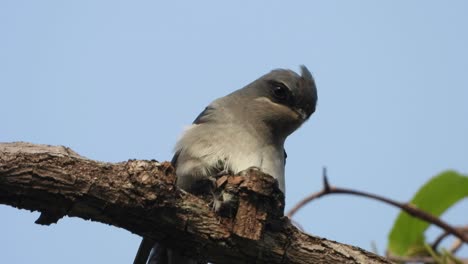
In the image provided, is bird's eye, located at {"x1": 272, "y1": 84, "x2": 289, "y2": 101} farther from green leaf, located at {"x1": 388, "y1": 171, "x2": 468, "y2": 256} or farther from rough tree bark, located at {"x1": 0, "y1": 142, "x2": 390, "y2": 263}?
green leaf, located at {"x1": 388, "y1": 171, "x2": 468, "y2": 256}

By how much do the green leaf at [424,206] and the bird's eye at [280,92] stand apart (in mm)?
5695

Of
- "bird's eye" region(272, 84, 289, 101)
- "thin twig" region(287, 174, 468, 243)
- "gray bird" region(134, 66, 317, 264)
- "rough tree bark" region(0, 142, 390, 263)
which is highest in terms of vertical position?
"bird's eye" region(272, 84, 289, 101)

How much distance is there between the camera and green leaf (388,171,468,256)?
9.44ft

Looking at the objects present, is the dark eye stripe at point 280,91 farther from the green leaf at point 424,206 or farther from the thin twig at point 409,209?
the thin twig at point 409,209

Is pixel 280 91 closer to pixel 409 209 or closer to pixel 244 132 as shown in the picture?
pixel 244 132

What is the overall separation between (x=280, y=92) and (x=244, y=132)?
0.99 meters

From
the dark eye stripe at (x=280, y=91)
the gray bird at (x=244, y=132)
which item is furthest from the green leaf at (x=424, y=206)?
the dark eye stripe at (x=280, y=91)

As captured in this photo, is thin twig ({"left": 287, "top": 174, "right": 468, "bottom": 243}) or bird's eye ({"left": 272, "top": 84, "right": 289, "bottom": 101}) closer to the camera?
thin twig ({"left": 287, "top": 174, "right": 468, "bottom": 243})

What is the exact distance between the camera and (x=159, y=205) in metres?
5.27

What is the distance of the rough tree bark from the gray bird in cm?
143

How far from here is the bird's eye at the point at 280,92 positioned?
8633 mm

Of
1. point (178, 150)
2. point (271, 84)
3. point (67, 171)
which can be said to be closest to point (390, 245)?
point (67, 171)

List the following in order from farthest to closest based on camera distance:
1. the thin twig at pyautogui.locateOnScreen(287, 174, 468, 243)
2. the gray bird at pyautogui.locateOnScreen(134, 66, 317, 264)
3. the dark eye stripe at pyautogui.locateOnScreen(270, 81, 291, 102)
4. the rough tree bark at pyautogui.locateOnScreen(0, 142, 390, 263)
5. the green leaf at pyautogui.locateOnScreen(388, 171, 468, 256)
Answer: the dark eye stripe at pyautogui.locateOnScreen(270, 81, 291, 102), the gray bird at pyautogui.locateOnScreen(134, 66, 317, 264), the rough tree bark at pyautogui.locateOnScreen(0, 142, 390, 263), the green leaf at pyautogui.locateOnScreen(388, 171, 468, 256), the thin twig at pyautogui.locateOnScreen(287, 174, 468, 243)

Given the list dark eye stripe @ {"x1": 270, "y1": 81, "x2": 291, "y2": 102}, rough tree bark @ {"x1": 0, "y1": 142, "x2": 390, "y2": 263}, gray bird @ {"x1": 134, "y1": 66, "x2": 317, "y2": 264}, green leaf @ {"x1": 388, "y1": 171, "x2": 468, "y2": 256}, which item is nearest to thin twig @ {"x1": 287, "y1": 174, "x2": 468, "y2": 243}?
green leaf @ {"x1": 388, "y1": 171, "x2": 468, "y2": 256}
